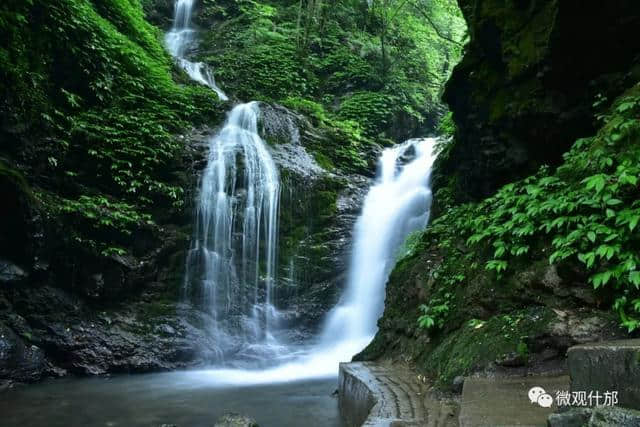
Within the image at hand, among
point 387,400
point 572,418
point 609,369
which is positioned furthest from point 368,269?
point 572,418

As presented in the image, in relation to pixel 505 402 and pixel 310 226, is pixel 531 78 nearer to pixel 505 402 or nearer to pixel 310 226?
pixel 505 402

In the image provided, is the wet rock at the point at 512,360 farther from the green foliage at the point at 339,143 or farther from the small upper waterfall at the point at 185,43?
the small upper waterfall at the point at 185,43

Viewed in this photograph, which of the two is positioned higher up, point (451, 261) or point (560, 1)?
point (560, 1)

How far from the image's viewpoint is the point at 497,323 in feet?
15.3

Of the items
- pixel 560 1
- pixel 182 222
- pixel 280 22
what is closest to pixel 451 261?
pixel 560 1

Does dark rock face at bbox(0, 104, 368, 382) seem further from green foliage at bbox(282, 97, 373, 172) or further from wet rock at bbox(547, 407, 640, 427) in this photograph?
A: wet rock at bbox(547, 407, 640, 427)

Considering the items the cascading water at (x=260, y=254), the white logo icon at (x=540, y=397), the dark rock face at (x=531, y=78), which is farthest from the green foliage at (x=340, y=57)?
the white logo icon at (x=540, y=397)

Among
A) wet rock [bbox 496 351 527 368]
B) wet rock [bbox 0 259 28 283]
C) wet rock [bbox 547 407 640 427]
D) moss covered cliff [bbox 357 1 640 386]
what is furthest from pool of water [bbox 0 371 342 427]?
wet rock [bbox 547 407 640 427]

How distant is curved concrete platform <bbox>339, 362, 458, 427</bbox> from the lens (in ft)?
12.4

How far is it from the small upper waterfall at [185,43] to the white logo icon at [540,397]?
49.6ft

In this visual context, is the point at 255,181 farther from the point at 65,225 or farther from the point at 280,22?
the point at 280,22

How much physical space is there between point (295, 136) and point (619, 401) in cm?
1219

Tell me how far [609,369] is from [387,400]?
221 cm

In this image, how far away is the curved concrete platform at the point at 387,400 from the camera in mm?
3781
